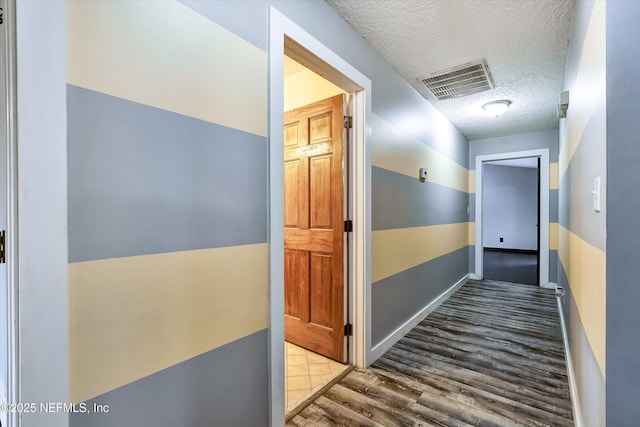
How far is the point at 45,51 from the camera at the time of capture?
81 cm

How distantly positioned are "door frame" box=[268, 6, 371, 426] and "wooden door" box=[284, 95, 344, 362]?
10cm

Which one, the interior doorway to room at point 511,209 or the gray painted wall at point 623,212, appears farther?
the interior doorway to room at point 511,209

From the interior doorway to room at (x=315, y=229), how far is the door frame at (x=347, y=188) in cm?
8

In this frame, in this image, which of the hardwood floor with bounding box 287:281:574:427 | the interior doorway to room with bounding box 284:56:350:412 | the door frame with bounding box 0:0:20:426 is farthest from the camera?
the interior doorway to room with bounding box 284:56:350:412

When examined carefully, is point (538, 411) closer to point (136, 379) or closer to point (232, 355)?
point (232, 355)

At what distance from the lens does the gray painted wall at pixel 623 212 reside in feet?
2.81

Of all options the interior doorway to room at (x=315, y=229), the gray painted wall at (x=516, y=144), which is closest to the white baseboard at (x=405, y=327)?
the interior doorway to room at (x=315, y=229)

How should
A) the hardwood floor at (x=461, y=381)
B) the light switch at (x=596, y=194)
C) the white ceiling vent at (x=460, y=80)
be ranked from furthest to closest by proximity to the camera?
1. the white ceiling vent at (x=460, y=80)
2. the hardwood floor at (x=461, y=381)
3. the light switch at (x=596, y=194)

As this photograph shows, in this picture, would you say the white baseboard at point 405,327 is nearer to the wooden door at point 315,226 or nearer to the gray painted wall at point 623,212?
the wooden door at point 315,226

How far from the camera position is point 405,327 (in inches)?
112

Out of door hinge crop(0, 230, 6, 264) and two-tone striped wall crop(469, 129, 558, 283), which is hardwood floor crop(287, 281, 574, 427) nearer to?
door hinge crop(0, 230, 6, 264)

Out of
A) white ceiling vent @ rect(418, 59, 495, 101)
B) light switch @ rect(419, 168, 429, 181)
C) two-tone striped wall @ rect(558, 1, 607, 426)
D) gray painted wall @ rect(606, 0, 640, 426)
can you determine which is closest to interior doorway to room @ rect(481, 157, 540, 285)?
white ceiling vent @ rect(418, 59, 495, 101)

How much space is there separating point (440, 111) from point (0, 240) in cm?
408

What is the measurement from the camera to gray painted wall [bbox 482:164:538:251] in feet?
26.8
